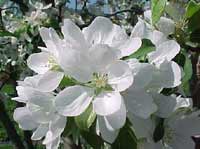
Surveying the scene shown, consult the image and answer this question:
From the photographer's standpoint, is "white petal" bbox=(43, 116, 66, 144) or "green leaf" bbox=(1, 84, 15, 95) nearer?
"white petal" bbox=(43, 116, 66, 144)

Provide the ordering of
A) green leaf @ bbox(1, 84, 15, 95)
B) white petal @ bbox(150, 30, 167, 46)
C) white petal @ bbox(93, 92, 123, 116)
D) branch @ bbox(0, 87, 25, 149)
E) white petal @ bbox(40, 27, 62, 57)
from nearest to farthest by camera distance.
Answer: white petal @ bbox(93, 92, 123, 116)
white petal @ bbox(40, 27, 62, 57)
white petal @ bbox(150, 30, 167, 46)
branch @ bbox(0, 87, 25, 149)
green leaf @ bbox(1, 84, 15, 95)

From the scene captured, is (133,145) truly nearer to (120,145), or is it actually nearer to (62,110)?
(120,145)

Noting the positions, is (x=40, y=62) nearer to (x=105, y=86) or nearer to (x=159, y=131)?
(x=105, y=86)

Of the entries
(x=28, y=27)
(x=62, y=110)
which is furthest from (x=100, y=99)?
(x=28, y=27)

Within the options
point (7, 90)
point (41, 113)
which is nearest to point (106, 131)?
point (41, 113)

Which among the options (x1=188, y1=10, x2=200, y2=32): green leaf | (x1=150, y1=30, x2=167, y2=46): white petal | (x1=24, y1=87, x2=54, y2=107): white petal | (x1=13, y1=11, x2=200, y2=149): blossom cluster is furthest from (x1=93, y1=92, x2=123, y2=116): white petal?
(x1=188, y1=10, x2=200, y2=32): green leaf

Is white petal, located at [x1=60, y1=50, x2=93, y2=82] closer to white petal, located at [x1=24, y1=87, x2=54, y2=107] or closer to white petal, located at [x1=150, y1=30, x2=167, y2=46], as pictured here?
white petal, located at [x1=24, y1=87, x2=54, y2=107]
